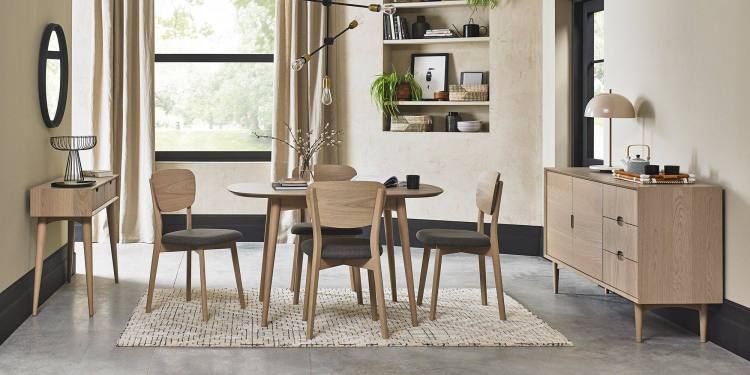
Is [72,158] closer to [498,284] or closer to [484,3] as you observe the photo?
[498,284]

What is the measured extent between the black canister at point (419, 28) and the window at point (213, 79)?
1.36 metres

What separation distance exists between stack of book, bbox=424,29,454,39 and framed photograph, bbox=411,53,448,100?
0.22m

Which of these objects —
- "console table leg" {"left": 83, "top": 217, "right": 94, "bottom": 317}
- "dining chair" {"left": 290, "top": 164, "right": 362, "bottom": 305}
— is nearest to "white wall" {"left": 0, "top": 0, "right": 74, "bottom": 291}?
"console table leg" {"left": 83, "top": 217, "right": 94, "bottom": 317}

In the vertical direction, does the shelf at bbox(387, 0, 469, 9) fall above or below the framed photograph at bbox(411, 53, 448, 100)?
above

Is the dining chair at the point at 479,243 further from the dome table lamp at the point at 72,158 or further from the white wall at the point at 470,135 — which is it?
the white wall at the point at 470,135

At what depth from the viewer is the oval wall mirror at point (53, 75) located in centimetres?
525

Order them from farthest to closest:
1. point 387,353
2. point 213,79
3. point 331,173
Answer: point 213,79 → point 331,173 → point 387,353

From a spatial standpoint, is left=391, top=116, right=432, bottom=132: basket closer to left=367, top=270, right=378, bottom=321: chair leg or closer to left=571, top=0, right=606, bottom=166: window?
left=571, top=0, right=606, bottom=166: window

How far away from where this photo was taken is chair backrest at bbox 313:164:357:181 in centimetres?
569

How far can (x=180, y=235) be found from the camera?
15.9ft

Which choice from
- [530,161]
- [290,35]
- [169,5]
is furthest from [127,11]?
[530,161]

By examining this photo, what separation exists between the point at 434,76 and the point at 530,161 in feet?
4.00

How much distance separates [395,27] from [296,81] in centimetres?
101

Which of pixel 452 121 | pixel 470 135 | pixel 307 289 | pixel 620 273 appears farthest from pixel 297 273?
pixel 452 121
